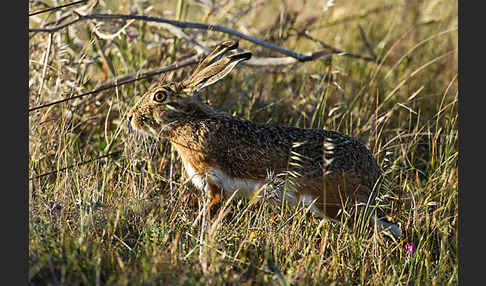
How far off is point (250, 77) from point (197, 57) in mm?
845

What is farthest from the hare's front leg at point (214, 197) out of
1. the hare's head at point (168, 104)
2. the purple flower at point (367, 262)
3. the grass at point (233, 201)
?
the purple flower at point (367, 262)

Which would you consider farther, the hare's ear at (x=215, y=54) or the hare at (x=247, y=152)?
the hare's ear at (x=215, y=54)

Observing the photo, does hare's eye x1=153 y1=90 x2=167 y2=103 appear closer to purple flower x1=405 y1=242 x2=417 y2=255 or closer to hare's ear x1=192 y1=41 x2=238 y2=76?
hare's ear x1=192 y1=41 x2=238 y2=76

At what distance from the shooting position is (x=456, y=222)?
467cm

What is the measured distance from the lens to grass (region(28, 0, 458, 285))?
3.65 m

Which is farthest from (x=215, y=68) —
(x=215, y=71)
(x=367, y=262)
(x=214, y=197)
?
(x=367, y=262)

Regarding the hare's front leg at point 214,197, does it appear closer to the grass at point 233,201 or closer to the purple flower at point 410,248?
the grass at point 233,201

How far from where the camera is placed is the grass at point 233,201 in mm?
3646

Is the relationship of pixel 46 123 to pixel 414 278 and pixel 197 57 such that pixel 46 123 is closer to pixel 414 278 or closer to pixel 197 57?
pixel 197 57

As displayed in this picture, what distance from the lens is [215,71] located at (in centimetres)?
469

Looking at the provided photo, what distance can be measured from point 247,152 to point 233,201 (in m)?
Result: 0.63

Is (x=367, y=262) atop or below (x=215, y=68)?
below

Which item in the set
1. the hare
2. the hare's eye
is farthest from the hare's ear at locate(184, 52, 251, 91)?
the hare's eye

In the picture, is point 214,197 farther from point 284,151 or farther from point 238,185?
point 284,151
